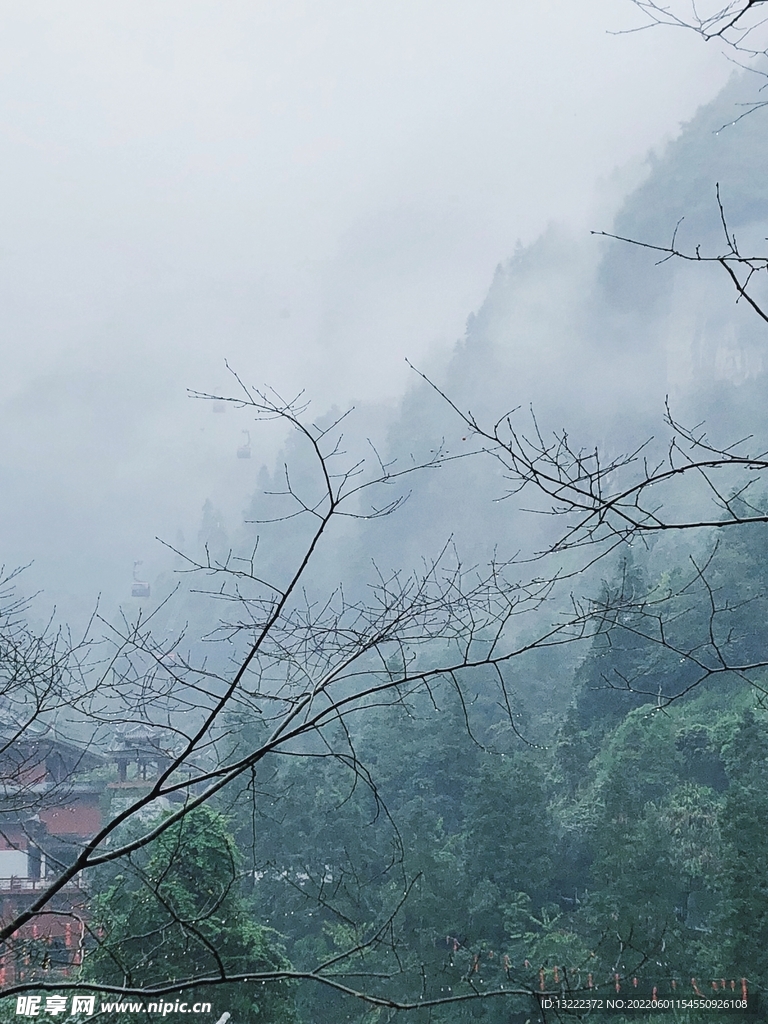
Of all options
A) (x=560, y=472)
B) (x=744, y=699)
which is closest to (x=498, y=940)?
(x=744, y=699)

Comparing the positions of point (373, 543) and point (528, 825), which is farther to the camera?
point (373, 543)

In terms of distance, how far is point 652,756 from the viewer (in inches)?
333

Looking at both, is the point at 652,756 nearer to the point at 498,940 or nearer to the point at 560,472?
the point at 498,940

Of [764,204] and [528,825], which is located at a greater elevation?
[764,204]

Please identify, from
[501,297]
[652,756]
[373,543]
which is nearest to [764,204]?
[501,297]

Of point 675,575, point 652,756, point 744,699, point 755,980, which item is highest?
point 675,575

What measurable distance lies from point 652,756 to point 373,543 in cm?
1851

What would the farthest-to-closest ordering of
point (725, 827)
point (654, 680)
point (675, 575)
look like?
point (675, 575) < point (654, 680) < point (725, 827)

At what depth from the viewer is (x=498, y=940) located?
22.0 feet

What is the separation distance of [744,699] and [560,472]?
32.2 feet

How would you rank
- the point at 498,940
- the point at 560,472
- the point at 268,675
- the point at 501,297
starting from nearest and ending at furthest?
the point at 560,472, the point at 268,675, the point at 498,940, the point at 501,297

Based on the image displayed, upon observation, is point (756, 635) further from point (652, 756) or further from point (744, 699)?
point (652, 756)

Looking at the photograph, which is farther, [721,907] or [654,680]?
[654,680]

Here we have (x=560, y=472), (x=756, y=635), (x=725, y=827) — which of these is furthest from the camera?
(x=756, y=635)
